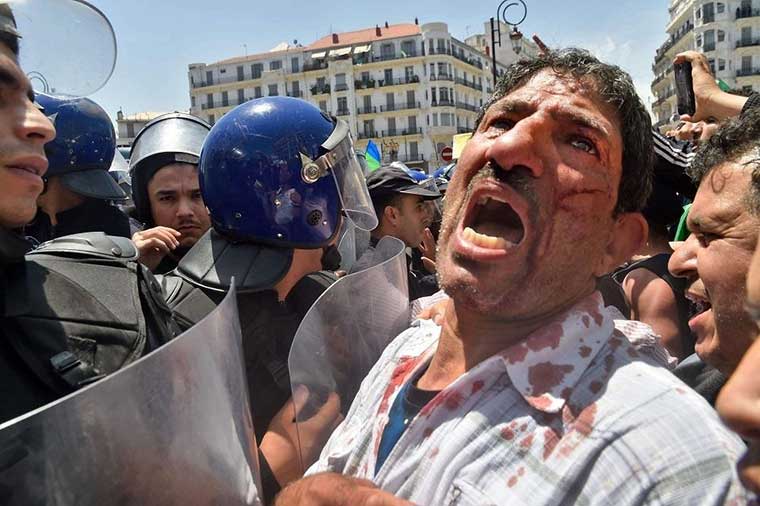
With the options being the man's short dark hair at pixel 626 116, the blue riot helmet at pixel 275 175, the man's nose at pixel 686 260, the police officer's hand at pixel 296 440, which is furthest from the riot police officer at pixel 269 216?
the man's nose at pixel 686 260

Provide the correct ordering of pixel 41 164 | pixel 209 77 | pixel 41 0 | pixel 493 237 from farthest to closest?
1. pixel 209 77
2. pixel 41 0
3. pixel 493 237
4. pixel 41 164

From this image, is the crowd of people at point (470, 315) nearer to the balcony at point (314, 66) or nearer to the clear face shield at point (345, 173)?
the clear face shield at point (345, 173)

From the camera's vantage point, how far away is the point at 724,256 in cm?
174

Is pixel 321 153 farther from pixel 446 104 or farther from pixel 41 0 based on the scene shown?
pixel 446 104

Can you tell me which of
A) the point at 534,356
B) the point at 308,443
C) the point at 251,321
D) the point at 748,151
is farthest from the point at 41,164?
the point at 748,151

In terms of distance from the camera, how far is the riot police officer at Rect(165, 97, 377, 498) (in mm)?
2248

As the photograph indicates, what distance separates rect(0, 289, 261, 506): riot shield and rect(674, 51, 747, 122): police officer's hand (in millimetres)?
2887

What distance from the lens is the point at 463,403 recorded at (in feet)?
4.96

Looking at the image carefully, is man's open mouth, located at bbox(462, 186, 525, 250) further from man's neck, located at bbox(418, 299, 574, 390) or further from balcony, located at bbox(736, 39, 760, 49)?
balcony, located at bbox(736, 39, 760, 49)

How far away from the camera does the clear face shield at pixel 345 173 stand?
8.50ft

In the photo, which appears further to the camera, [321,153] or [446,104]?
[446,104]

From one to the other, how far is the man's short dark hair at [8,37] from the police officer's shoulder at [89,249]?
542 millimetres

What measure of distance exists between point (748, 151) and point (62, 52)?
2576 mm

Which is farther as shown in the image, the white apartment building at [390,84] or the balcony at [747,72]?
the white apartment building at [390,84]
